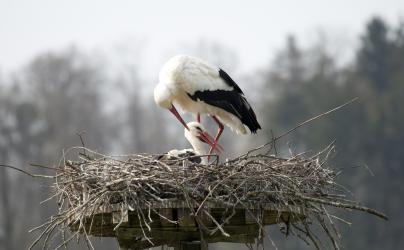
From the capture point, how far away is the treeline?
1326 inches

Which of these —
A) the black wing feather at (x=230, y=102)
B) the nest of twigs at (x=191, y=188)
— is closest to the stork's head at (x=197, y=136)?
the black wing feather at (x=230, y=102)

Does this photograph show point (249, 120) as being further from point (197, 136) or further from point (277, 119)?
point (277, 119)

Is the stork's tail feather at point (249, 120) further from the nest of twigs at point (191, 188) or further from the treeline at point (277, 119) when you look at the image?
the treeline at point (277, 119)

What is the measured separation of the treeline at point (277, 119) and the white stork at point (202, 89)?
16.5 metres

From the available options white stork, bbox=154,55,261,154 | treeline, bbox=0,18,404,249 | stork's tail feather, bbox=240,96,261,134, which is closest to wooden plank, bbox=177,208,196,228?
white stork, bbox=154,55,261,154

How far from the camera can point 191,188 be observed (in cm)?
780

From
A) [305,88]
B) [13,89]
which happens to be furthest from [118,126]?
[305,88]

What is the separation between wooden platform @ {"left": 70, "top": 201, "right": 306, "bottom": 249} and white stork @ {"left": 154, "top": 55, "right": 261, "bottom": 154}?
266cm

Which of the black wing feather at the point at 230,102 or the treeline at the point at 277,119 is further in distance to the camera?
the treeline at the point at 277,119

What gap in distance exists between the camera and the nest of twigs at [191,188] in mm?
7770

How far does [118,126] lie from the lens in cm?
4559

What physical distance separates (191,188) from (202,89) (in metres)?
3.36

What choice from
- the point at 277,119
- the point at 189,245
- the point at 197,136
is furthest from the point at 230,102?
the point at 277,119

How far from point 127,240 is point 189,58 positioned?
307cm
